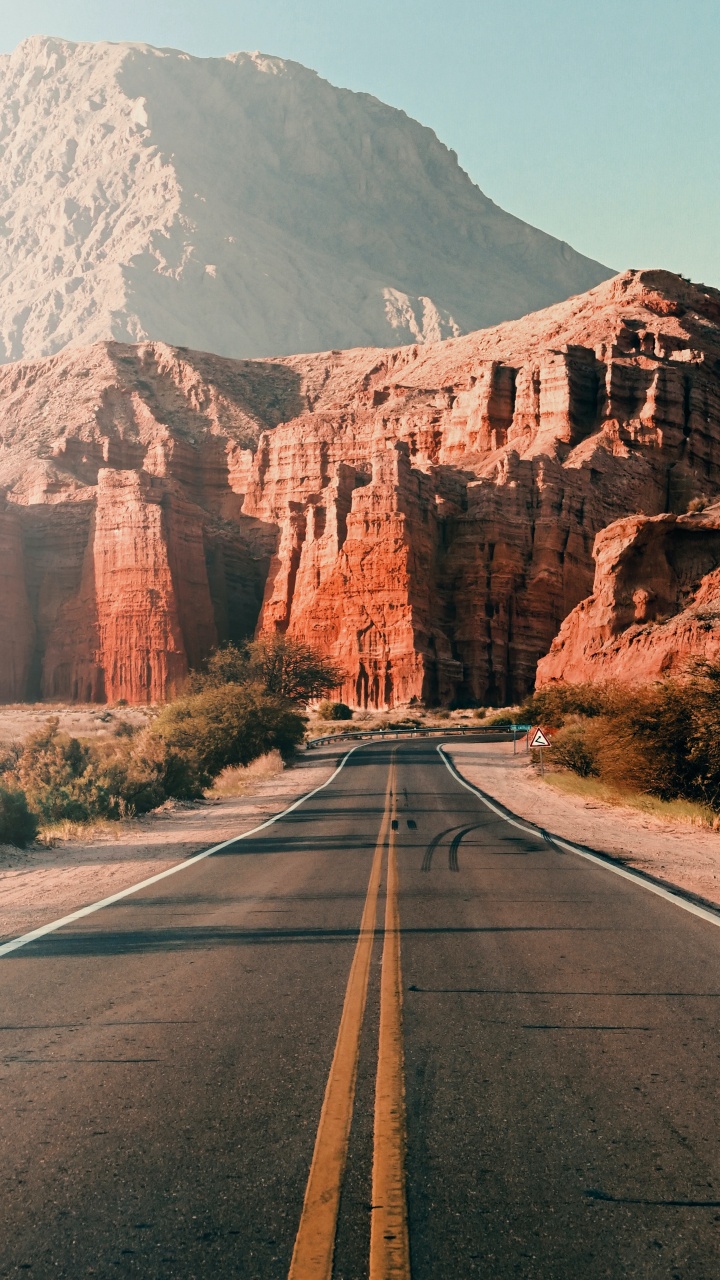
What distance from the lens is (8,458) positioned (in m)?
120

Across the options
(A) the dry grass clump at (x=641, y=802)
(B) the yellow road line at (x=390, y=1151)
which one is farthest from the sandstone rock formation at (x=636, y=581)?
(B) the yellow road line at (x=390, y=1151)

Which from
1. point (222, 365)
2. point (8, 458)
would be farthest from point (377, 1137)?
point (222, 365)

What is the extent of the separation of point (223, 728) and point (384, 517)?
189 ft

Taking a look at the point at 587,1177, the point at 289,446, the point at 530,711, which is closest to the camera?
the point at 587,1177

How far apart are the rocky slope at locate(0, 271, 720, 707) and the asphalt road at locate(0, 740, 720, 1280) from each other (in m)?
81.7

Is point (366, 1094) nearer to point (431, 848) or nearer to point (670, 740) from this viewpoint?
point (431, 848)

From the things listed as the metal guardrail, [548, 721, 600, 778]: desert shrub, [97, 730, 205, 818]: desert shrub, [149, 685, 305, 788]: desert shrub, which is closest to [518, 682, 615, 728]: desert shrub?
[548, 721, 600, 778]: desert shrub

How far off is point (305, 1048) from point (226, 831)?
527 inches

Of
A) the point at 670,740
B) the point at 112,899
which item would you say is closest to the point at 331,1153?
the point at 112,899

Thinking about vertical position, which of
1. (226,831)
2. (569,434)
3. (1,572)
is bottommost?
(226,831)

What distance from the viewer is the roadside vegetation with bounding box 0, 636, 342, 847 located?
2019 centimetres

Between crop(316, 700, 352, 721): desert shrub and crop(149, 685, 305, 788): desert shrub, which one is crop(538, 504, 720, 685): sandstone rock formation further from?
crop(316, 700, 352, 721): desert shrub

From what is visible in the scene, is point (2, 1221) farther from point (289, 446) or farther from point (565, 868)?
point (289, 446)

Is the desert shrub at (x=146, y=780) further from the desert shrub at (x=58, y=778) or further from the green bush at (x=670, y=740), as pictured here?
the green bush at (x=670, y=740)
